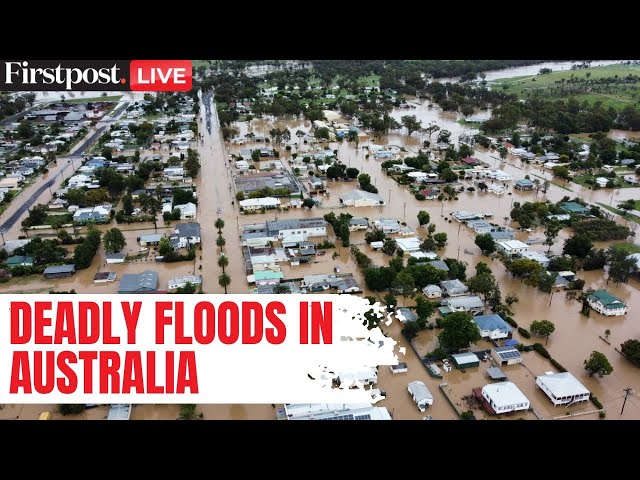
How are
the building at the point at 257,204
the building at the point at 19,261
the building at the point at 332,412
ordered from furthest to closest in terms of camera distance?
the building at the point at 257,204 < the building at the point at 19,261 < the building at the point at 332,412

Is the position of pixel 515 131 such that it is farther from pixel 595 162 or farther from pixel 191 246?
pixel 191 246

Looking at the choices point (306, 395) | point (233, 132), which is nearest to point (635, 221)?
point (306, 395)

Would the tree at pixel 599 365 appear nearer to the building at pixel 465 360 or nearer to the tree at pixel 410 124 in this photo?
the building at pixel 465 360

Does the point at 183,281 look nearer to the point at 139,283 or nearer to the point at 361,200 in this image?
the point at 139,283

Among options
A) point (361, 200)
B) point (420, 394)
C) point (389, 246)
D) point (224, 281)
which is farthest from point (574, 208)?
point (224, 281)

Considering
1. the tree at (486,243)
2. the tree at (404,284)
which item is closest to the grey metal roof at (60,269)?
the tree at (404,284)

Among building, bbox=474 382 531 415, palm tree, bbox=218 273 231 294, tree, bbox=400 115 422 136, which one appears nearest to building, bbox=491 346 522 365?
building, bbox=474 382 531 415

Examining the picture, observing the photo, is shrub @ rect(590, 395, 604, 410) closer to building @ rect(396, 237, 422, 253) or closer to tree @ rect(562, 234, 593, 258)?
tree @ rect(562, 234, 593, 258)
